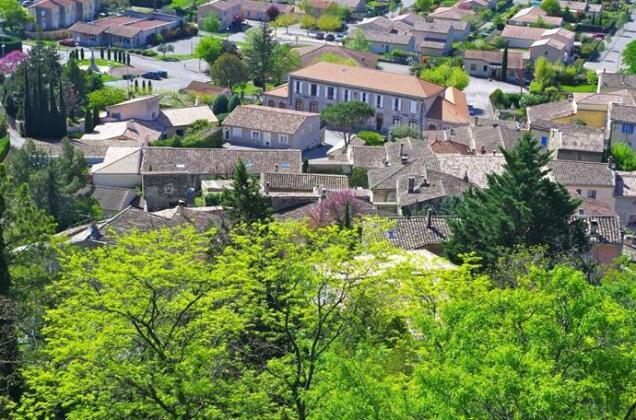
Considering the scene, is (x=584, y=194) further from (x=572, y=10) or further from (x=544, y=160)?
(x=572, y=10)

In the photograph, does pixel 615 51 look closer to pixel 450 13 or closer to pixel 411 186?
pixel 450 13

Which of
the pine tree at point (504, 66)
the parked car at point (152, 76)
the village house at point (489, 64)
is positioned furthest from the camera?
the village house at point (489, 64)

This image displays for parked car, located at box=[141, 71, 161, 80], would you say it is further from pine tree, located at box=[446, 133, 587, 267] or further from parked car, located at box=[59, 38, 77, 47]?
pine tree, located at box=[446, 133, 587, 267]

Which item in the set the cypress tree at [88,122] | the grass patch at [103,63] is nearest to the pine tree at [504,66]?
the grass patch at [103,63]

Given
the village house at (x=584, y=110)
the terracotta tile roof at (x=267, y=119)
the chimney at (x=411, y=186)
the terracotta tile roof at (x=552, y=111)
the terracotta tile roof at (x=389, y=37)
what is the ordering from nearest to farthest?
the chimney at (x=411, y=186)
the terracotta tile roof at (x=267, y=119)
the village house at (x=584, y=110)
the terracotta tile roof at (x=552, y=111)
the terracotta tile roof at (x=389, y=37)

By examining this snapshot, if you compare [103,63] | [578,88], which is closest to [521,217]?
[578,88]

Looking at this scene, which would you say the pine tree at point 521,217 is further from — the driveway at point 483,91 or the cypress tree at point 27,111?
the driveway at point 483,91
